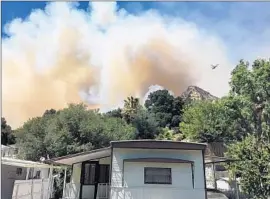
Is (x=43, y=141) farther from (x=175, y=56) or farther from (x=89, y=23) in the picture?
(x=89, y=23)

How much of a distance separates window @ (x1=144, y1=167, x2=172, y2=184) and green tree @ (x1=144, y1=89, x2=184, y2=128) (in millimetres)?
21321

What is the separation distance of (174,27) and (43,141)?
11545 millimetres

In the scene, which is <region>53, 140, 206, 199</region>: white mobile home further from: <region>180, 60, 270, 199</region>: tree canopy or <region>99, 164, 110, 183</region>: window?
<region>180, 60, 270, 199</region>: tree canopy

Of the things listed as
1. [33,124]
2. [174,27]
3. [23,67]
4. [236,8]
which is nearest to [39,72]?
[23,67]

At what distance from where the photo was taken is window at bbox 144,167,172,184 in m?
7.12

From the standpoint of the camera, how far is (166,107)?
29547 mm

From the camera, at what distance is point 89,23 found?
512 cm

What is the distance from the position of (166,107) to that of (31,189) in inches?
863

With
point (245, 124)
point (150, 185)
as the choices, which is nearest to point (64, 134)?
point (150, 185)

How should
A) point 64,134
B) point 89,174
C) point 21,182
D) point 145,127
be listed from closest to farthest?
point 21,182 → point 89,174 → point 64,134 → point 145,127

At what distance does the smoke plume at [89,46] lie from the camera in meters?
4.49

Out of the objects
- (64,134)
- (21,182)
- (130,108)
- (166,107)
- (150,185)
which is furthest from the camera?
(166,107)

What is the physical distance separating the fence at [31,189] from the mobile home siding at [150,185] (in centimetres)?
243

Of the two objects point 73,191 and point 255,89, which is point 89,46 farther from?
point 255,89
